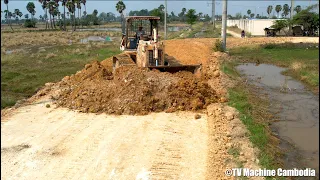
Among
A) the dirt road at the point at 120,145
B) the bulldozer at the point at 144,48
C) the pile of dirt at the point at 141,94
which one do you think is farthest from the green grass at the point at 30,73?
the bulldozer at the point at 144,48

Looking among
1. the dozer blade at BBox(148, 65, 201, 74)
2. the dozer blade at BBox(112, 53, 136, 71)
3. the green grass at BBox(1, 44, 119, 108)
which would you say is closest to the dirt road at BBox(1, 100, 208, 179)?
the dozer blade at BBox(148, 65, 201, 74)

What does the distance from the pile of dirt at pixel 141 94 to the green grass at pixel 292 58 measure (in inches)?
266

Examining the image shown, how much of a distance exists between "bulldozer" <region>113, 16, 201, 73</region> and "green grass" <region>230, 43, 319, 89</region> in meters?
6.99

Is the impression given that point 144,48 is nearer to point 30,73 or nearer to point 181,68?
point 181,68

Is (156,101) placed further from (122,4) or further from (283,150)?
(122,4)

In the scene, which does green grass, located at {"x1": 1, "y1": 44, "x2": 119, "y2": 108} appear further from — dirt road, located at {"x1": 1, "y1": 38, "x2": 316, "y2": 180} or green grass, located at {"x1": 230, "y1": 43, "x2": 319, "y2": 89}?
green grass, located at {"x1": 230, "y1": 43, "x2": 319, "y2": 89}

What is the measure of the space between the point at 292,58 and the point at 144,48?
14.3 m

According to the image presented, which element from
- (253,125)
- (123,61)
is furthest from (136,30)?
(253,125)

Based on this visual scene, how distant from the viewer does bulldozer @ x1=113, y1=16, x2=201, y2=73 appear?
46.4ft

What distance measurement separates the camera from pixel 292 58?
24656 mm

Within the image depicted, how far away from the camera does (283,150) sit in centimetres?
897

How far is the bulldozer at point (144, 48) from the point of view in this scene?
1413 cm

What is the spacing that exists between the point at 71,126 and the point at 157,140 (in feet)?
9.63

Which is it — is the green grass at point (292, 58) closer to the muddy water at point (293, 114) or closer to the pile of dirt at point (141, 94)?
the muddy water at point (293, 114)
